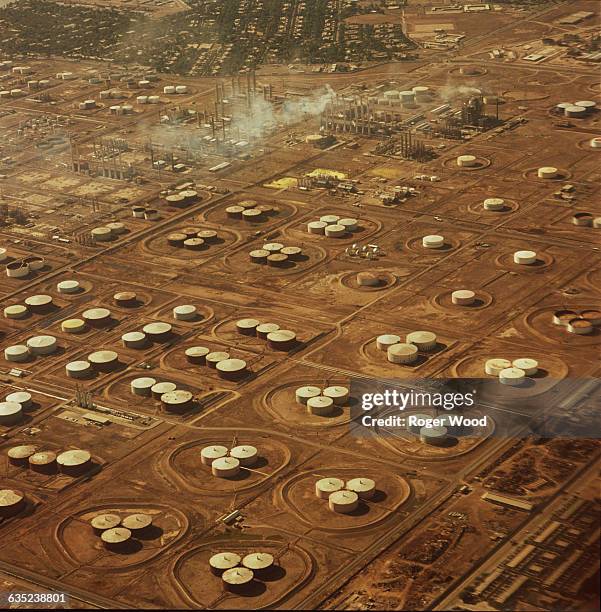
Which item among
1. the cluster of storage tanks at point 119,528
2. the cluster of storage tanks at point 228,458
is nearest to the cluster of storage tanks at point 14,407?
the cluster of storage tanks at point 228,458

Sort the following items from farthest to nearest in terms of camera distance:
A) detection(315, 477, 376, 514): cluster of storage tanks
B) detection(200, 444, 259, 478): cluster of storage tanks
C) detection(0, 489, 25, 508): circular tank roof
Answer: detection(200, 444, 259, 478): cluster of storage tanks < detection(0, 489, 25, 508): circular tank roof < detection(315, 477, 376, 514): cluster of storage tanks

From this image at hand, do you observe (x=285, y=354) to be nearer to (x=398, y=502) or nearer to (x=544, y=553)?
(x=398, y=502)

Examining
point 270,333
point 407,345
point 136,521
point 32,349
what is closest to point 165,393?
point 270,333

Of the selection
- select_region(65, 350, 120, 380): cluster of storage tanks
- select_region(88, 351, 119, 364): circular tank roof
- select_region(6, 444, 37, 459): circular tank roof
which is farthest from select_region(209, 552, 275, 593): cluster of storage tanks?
select_region(88, 351, 119, 364): circular tank roof

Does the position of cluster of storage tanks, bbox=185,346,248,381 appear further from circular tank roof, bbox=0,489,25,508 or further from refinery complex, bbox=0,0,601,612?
circular tank roof, bbox=0,489,25,508

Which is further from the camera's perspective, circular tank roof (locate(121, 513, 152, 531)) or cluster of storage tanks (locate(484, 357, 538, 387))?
cluster of storage tanks (locate(484, 357, 538, 387))

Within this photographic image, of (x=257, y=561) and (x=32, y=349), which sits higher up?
(x=257, y=561)

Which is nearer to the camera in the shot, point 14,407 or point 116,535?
point 116,535

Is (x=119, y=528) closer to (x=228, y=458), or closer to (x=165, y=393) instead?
(x=228, y=458)
